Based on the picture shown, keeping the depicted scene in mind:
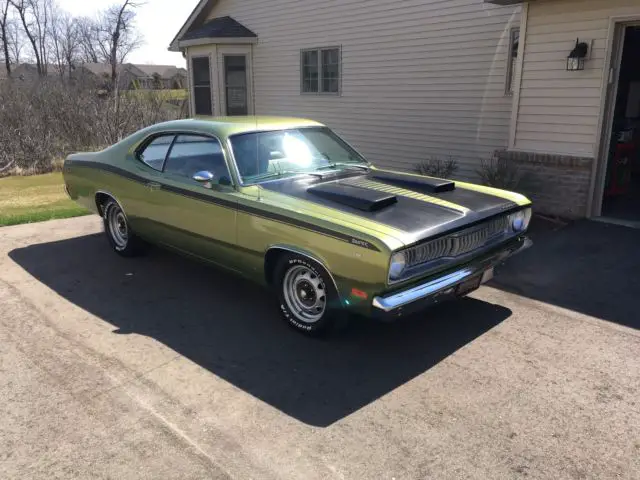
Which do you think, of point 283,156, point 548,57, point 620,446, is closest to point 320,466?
point 620,446

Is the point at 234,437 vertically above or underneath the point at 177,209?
underneath

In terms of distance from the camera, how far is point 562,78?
23.9ft

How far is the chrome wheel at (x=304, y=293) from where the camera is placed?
13.5 feet

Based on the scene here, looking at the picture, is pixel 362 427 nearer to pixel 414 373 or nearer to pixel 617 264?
pixel 414 373

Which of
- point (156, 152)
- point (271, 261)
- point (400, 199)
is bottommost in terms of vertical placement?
point (271, 261)

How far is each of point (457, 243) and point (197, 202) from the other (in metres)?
2.28

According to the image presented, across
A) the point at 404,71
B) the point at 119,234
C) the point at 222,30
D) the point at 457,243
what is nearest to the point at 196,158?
the point at 119,234

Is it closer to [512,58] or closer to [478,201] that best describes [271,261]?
[478,201]

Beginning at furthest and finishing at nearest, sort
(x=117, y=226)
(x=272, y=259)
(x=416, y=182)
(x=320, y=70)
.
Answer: (x=320, y=70) → (x=117, y=226) → (x=416, y=182) → (x=272, y=259)

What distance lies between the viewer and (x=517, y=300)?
5.11 meters

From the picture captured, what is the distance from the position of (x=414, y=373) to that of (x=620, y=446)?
1292 millimetres

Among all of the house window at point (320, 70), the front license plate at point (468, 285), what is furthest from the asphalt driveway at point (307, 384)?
the house window at point (320, 70)

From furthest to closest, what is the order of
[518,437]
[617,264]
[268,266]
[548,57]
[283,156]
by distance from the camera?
[548,57]
[617,264]
[283,156]
[268,266]
[518,437]

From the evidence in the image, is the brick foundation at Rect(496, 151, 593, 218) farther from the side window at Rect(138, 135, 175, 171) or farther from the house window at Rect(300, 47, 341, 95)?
the house window at Rect(300, 47, 341, 95)
